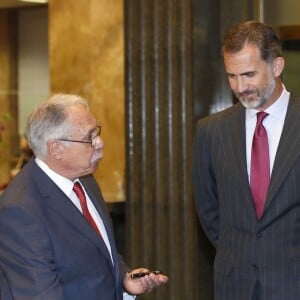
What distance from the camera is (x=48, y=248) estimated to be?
3.52 meters

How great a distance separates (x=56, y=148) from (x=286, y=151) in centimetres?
94

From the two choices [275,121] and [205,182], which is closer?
[275,121]

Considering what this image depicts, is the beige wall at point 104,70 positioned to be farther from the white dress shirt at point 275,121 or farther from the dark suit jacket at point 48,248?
the dark suit jacket at point 48,248

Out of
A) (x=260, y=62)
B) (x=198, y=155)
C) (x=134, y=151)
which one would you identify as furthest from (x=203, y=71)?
(x=260, y=62)

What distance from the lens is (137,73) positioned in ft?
19.2

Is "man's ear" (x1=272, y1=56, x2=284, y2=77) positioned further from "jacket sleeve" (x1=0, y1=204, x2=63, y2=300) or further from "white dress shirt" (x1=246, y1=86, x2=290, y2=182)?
"jacket sleeve" (x1=0, y1=204, x2=63, y2=300)

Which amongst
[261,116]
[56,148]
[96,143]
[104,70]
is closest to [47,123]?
[56,148]

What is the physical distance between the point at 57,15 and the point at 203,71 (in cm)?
277

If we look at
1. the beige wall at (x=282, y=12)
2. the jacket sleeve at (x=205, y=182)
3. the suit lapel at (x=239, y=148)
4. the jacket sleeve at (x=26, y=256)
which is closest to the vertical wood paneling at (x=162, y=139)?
the beige wall at (x=282, y=12)

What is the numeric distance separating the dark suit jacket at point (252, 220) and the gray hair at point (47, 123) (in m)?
0.73

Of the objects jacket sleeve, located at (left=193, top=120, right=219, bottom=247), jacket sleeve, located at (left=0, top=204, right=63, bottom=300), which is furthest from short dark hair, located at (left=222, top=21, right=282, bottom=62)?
jacket sleeve, located at (left=0, top=204, right=63, bottom=300)

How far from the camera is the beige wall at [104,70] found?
25.0ft

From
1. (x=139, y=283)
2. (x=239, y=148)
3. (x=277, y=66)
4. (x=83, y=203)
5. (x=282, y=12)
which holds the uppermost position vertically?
(x=282, y=12)

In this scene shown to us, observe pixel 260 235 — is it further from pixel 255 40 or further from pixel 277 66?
pixel 255 40
